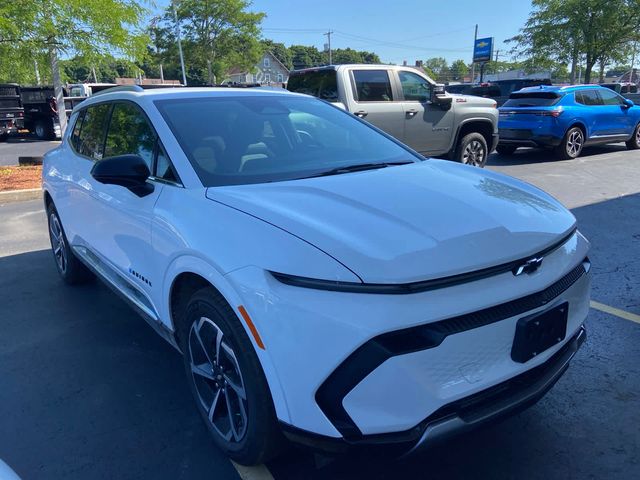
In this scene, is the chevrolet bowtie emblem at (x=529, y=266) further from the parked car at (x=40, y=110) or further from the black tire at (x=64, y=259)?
the parked car at (x=40, y=110)

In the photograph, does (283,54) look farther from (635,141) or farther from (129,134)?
(129,134)

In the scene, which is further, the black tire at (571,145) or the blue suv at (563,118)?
the black tire at (571,145)

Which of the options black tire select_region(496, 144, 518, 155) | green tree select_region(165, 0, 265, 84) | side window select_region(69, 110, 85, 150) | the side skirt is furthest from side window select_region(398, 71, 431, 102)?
green tree select_region(165, 0, 265, 84)

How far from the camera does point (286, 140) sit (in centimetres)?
319

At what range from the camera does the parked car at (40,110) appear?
20.5 metres

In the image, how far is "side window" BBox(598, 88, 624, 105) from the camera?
12.3 metres

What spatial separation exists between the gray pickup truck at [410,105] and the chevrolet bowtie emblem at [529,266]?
22.4 feet

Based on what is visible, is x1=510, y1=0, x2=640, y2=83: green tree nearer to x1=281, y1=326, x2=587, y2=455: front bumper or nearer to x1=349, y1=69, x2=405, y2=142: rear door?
x1=349, y1=69, x2=405, y2=142: rear door

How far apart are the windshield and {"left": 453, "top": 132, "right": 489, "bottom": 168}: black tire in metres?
6.69

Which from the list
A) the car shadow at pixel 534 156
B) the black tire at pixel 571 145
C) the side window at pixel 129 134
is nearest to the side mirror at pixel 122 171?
the side window at pixel 129 134

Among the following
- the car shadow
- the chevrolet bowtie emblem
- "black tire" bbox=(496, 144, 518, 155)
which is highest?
the chevrolet bowtie emblem

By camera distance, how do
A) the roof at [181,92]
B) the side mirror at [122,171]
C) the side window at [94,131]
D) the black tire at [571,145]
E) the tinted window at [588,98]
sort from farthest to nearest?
1. the tinted window at [588,98]
2. the black tire at [571,145]
3. the side window at [94,131]
4. the roof at [181,92]
5. the side mirror at [122,171]

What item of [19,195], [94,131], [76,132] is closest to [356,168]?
[94,131]

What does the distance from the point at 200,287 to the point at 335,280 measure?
86 cm
